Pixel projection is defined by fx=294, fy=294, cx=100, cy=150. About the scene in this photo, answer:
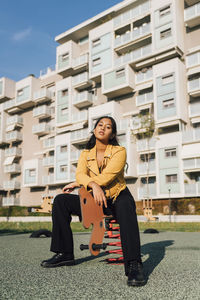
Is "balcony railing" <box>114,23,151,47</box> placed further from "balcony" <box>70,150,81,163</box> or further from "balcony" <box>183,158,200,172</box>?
"balcony" <box>183,158,200,172</box>

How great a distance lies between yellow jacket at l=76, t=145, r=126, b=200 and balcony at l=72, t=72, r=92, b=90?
30.9 m

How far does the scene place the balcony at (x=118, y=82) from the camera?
28797 millimetres

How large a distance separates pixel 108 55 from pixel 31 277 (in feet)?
101

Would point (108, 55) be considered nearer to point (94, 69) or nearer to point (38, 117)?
point (94, 69)

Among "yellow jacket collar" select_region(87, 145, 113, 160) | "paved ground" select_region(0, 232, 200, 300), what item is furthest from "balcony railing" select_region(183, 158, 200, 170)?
"yellow jacket collar" select_region(87, 145, 113, 160)

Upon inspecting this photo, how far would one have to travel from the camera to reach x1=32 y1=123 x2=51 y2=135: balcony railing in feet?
120

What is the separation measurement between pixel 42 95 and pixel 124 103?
12417 mm

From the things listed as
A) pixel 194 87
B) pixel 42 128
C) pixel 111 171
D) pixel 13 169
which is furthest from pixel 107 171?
pixel 13 169

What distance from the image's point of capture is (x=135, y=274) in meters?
2.25

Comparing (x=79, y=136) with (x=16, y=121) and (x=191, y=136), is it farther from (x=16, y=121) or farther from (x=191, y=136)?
(x=16, y=121)

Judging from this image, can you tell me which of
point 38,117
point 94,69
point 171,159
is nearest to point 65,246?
point 171,159

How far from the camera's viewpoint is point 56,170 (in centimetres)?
3366

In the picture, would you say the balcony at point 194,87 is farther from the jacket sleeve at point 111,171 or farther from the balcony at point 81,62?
the jacket sleeve at point 111,171

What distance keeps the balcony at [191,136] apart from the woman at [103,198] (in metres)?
21.9
